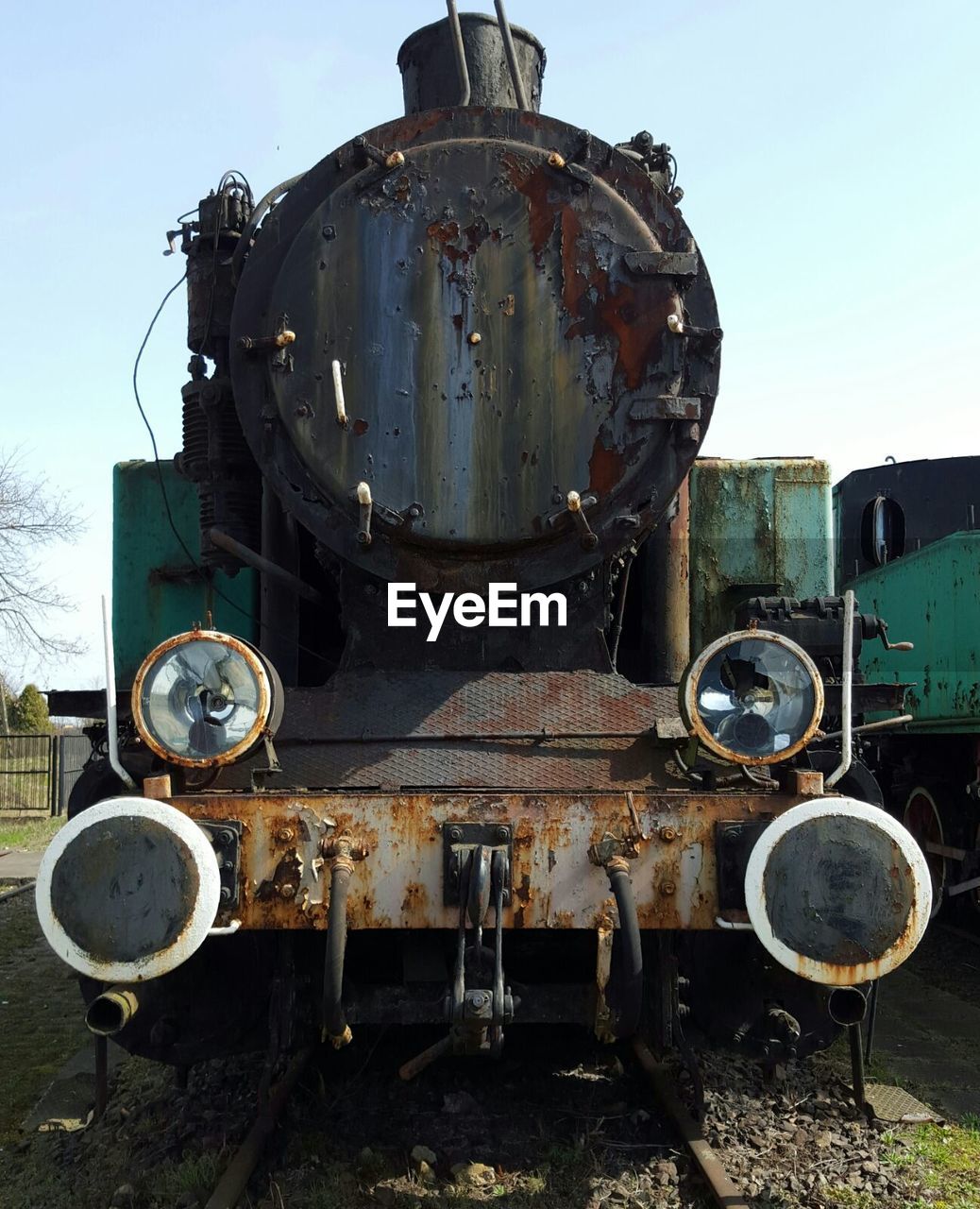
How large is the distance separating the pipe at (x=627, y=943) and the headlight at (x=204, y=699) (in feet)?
3.04

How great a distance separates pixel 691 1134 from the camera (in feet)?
10.2

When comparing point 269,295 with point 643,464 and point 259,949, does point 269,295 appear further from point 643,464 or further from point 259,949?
point 259,949

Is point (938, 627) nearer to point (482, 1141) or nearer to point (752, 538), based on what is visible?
point (752, 538)

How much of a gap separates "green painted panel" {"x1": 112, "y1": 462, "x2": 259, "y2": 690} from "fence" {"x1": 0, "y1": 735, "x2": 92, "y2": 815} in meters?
12.9

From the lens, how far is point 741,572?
439cm

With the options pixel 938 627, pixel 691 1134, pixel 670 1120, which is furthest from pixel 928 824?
pixel 691 1134

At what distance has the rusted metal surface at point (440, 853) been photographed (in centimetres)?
284

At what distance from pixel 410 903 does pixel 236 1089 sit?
1.39m

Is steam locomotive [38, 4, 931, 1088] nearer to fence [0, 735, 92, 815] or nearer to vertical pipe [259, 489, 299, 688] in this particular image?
vertical pipe [259, 489, 299, 688]

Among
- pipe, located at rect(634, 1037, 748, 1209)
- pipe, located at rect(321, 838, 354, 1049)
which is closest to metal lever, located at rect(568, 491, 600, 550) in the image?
pipe, located at rect(321, 838, 354, 1049)

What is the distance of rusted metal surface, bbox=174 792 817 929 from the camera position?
9.32ft

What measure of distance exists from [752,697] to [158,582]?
259 centimetres

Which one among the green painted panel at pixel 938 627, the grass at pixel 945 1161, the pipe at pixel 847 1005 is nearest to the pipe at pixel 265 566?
the pipe at pixel 847 1005

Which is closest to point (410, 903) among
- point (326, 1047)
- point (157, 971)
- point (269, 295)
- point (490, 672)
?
point (157, 971)
